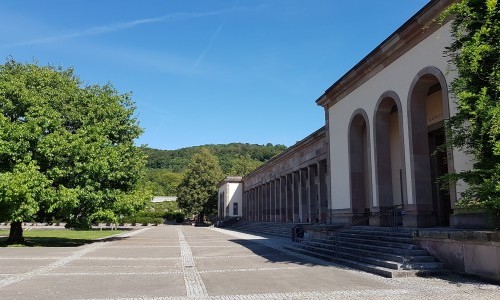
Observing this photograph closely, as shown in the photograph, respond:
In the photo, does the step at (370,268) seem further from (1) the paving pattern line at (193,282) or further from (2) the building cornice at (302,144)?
(2) the building cornice at (302,144)

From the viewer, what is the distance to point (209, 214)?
244 feet

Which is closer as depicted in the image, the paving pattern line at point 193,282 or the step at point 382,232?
the paving pattern line at point 193,282

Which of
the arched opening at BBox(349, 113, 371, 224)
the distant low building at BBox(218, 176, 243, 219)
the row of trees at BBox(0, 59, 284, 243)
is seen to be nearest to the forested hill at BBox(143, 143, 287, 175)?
the distant low building at BBox(218, 176, 243, 219)

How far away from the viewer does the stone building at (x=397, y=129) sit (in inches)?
530

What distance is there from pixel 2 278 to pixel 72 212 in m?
10.6

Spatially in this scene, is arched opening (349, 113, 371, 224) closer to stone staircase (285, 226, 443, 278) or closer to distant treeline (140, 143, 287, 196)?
stone staircase (285, 226, 443, 278)

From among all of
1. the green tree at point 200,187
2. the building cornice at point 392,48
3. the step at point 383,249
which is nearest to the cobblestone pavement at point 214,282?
the step at point 383,249

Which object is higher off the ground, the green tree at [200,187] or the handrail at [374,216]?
→ the green tree at [200,187]

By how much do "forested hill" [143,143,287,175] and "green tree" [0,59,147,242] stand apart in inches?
3469

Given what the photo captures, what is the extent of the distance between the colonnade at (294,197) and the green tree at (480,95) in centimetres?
1587

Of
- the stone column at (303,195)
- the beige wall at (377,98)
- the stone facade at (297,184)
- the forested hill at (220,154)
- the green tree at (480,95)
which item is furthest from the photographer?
the forested hill at (220,154)

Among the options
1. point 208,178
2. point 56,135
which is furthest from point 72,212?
point 208,178

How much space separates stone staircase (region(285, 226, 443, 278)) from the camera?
34.5 feet

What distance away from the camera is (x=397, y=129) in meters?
19.0
